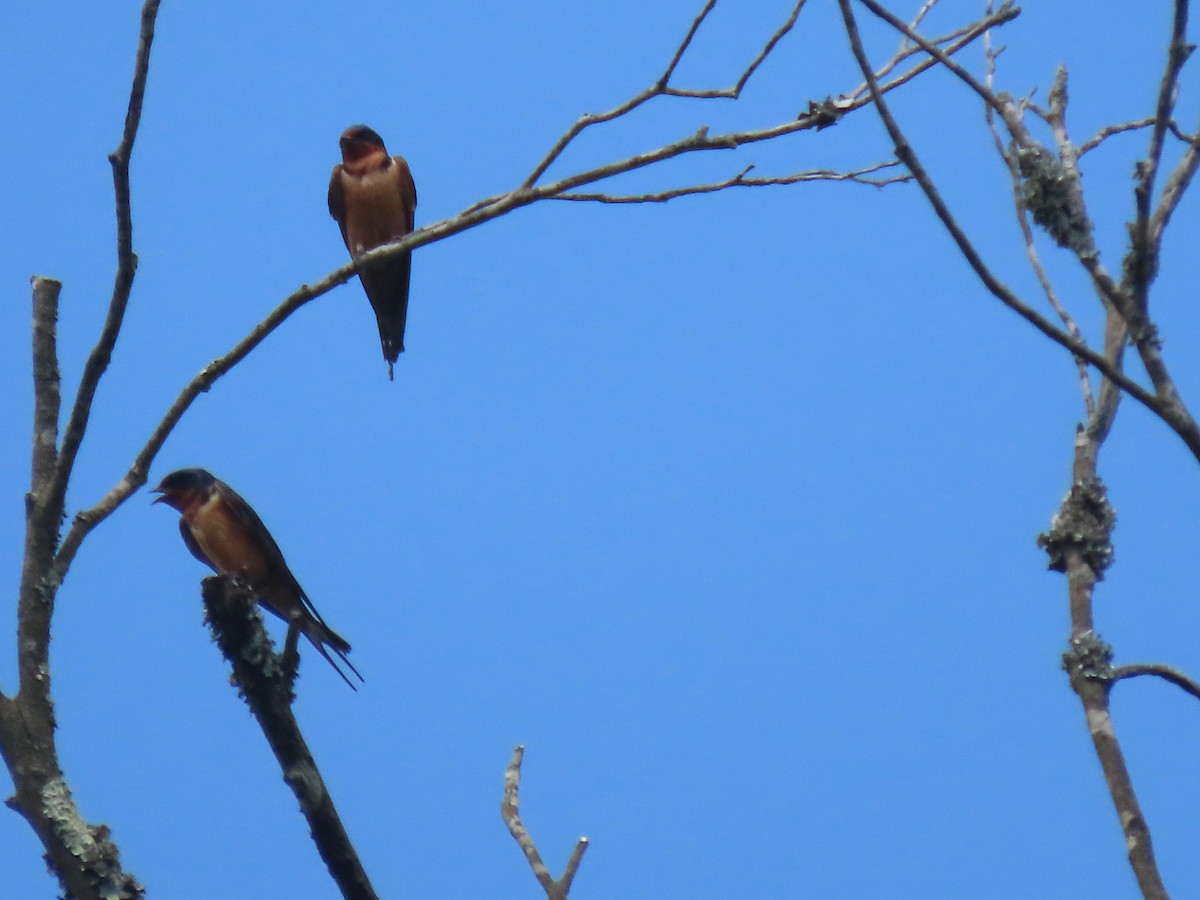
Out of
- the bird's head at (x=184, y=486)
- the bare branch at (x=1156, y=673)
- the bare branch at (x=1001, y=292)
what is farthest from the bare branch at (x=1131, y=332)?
the bird's head at (x=184, y=486)

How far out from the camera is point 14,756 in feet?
7.59

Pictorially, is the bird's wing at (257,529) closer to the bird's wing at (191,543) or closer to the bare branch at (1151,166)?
the bird's wing at (191,543)

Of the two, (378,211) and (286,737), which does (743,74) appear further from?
(378,211)

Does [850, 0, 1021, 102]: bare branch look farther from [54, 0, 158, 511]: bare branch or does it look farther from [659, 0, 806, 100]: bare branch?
[54, 0, 158, 511]: bare branch

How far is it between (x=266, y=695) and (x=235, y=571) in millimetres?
1775

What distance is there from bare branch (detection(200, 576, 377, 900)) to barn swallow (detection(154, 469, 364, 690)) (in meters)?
1.40

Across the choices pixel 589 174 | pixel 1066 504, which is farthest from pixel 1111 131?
pixel 589 174

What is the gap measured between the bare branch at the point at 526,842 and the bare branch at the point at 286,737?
0.28 meters

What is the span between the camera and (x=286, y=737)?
7.71 feet

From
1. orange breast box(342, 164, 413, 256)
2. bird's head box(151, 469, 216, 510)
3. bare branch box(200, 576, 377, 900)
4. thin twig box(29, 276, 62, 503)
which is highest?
orange breast box(342, 164, 413, 256)

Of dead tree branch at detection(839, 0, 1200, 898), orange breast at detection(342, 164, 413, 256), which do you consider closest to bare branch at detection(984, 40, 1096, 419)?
dead tree branch at detection(839, 0, 1200, 898)

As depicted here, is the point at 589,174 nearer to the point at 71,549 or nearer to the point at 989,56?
the point at 989,56

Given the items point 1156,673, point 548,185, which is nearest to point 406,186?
point 548,185

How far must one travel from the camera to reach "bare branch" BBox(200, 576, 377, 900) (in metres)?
2.32
